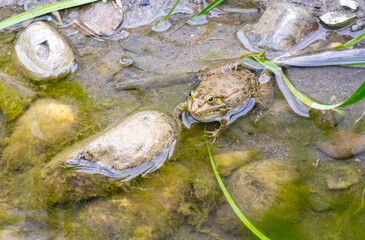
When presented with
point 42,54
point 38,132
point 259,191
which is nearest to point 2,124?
point 38,132

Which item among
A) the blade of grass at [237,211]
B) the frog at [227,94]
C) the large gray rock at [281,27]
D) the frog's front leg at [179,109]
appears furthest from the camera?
the large gray rock at [281,27]

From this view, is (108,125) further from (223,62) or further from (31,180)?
(223,62)

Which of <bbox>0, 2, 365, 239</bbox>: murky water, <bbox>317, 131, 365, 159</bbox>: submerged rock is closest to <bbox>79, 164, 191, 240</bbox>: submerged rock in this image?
<bbox>0, 2, 365, 239</bbox>: murky water

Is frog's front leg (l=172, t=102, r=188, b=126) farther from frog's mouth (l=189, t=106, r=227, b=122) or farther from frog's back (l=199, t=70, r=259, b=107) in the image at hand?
frog's back (l=199, t=70, r=259, b=107)

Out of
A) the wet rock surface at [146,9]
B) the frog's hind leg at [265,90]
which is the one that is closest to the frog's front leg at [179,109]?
the frog's hind leg at [265,90]

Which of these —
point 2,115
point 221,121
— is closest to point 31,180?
point 2,115

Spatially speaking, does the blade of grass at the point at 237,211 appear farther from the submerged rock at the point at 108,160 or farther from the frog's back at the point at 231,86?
the frog's back at the point at 231,86
